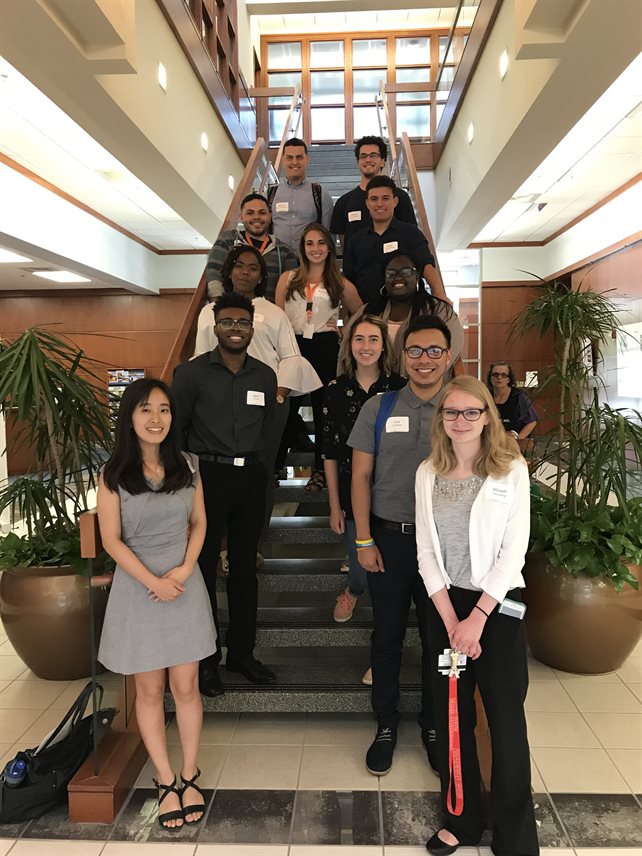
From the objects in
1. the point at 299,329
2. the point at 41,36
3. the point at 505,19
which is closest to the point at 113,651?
the point at 299,329

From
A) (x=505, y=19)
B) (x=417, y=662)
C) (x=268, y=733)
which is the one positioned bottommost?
(x=268, y=733)

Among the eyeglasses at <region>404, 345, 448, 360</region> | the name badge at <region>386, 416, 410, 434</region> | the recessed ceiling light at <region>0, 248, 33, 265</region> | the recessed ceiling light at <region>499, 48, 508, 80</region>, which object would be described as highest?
the recessed ceiling light at <region>499, 48, 508, 80</region>

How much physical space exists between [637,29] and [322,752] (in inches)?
169

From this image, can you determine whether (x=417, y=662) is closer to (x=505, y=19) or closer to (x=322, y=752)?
(x=322, y=752)

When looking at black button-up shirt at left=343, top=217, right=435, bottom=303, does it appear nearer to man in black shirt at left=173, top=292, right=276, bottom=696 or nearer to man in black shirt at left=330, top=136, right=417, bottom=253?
man in black shirt at left=330, top=136, right=417, bottom=253

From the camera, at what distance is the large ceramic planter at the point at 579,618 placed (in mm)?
3256

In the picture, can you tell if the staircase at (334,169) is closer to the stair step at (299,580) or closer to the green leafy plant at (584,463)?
the green leafy plant at (584,463)

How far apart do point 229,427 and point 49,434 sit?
123 cm

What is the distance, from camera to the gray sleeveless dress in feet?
7.11

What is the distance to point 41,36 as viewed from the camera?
373 cm

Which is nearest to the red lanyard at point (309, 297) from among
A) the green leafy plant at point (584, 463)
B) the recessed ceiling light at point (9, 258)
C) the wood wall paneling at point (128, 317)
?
the green leafy plant at point (584, 463)

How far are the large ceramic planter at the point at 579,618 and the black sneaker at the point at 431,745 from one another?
106 cm

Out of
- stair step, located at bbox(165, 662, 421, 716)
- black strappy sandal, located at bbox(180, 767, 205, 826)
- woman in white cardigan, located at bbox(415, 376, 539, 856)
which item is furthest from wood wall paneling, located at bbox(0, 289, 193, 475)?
woman in white cardigan, located at bbox(415, 376, 539, 856)

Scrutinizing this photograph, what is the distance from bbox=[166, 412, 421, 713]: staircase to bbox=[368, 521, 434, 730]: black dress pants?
281 mm
